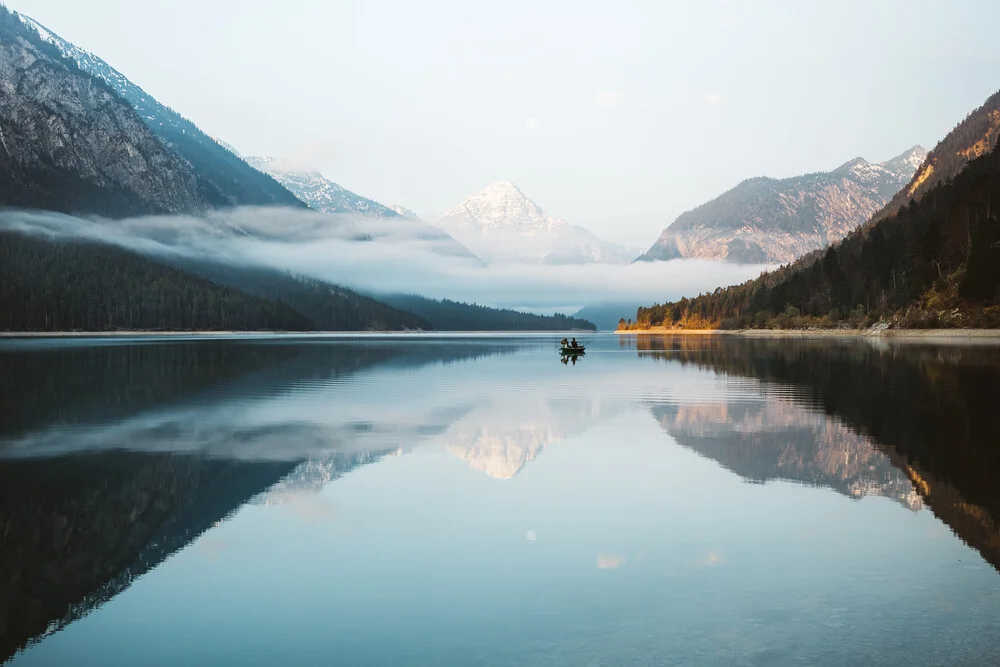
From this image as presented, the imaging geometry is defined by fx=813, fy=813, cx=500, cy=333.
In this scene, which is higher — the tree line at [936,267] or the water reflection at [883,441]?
the tree line at [936,267]

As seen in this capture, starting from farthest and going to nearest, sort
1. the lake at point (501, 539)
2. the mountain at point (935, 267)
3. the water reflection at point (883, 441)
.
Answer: the mountain at point (935, 267)
the water reflection at point (883, 441)
the lake at point (501, 539)

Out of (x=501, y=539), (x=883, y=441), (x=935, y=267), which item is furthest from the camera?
(x=935, y=267)

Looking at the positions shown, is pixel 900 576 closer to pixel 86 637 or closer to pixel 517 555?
pixel 517 555

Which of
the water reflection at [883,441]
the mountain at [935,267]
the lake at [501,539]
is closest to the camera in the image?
the lake at [501,539]

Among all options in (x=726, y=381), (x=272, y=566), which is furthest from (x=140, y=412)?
(x=726, y=381)

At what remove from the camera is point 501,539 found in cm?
1513

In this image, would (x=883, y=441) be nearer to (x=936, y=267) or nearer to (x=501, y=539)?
(x=501, y=539)

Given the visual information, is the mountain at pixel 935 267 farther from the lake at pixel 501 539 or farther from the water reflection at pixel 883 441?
the lake at pixel 501 539

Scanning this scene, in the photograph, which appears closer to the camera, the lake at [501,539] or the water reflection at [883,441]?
the lake at [501,539]

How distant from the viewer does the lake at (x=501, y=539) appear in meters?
10.1

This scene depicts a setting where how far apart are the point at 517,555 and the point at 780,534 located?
5.09 meters

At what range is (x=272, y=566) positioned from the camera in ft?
43.7

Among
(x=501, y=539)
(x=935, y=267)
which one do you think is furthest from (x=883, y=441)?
(x=935, y=267)

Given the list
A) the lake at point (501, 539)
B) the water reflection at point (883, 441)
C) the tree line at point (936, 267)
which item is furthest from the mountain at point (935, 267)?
the lake at point (501, 539)
